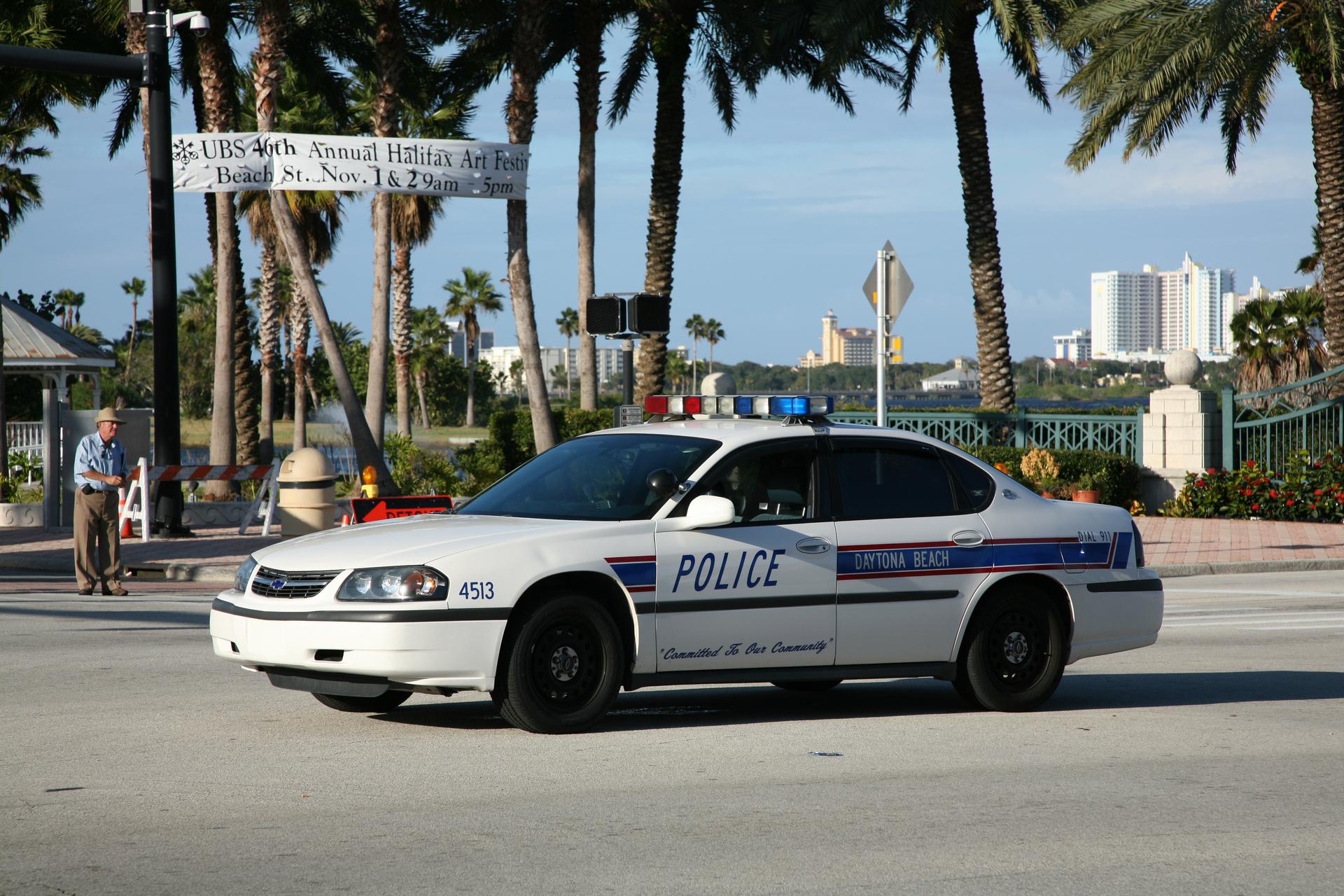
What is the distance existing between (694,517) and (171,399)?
15.0 metres

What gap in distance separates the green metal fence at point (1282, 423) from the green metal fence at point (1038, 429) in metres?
1.51

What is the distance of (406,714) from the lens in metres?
8.15

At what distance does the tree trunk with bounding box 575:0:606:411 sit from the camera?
29.3 metres

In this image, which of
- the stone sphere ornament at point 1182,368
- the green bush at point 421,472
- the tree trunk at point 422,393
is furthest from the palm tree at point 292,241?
the tree trunk at point 422,393

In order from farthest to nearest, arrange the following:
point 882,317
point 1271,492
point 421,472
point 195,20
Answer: point 421,472, point 1271,492, point 195,20, point 882,317

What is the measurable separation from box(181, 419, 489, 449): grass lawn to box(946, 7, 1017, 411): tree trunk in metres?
40.1

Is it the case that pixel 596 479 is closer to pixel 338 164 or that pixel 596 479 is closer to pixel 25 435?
pixel 338 164

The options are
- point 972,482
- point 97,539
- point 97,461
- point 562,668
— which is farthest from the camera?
point 97,539

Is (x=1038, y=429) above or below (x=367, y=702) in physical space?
above

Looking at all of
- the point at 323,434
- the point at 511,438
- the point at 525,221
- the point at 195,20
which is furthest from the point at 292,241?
the point at 323,434

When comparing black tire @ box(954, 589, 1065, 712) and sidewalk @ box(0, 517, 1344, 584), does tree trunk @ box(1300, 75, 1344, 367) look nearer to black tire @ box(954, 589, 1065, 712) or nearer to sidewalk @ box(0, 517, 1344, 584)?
sidewalk @ box(0, 517, 1344, 584)

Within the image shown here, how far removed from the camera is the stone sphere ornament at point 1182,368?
25.5m

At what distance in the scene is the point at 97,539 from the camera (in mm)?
14539

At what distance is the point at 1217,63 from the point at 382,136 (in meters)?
14.2
